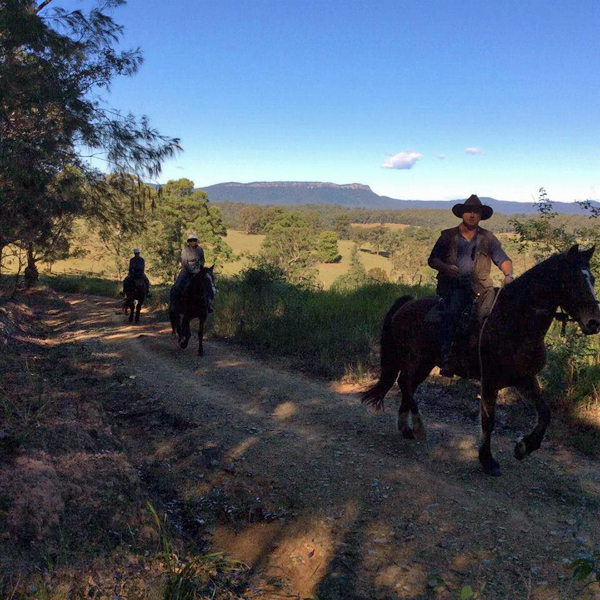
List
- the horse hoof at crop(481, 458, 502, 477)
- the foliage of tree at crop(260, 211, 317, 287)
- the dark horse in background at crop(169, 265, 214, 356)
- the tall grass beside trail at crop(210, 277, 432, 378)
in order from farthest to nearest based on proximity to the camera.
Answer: the foliage of tree at crop(260, 211, 317, 287)
the dark horse in background at crop(169, 265, 214, 356)
the tall grass beside trail at crop(210, 277, 432, 378)
the horse hoof at crop(481, 458, 502, 477)

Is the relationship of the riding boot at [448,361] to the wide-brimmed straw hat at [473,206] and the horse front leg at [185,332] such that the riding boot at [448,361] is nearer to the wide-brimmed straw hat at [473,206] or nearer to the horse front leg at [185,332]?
the wide-brimmed straw hat at [473,206]

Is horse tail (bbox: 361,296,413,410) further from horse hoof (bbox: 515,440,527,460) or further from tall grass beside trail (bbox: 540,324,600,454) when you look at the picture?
tall grass beside trail (bbox: 540,324,600,454)

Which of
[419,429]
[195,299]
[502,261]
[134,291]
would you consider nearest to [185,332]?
[195,299]

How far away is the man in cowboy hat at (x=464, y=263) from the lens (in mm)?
5449

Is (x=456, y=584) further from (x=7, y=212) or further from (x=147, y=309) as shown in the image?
(x=147, y=309)

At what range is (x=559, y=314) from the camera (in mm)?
4617

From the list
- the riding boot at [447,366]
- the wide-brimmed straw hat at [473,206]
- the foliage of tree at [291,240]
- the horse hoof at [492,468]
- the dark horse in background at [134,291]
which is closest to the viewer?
the horse hoof at [492,468]

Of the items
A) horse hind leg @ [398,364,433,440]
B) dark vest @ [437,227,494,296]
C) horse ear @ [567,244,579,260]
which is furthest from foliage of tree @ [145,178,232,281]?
horse ear @ [567,244,579,260]

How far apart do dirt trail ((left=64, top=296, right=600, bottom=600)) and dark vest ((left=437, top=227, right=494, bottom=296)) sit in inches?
78.0

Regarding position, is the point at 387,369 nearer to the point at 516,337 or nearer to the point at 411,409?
the point at 411,409

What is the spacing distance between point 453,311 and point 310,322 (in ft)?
21.7

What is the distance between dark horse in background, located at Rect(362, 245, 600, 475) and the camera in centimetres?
446

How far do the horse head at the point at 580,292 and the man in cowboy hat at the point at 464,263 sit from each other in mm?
886

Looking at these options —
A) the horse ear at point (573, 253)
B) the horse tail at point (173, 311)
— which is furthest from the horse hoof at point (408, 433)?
the horse tail at point (173, 311)
